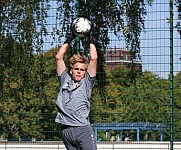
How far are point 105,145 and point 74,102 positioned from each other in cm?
373

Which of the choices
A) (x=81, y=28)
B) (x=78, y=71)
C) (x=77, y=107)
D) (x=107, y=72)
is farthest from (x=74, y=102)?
(x=107, y=72)

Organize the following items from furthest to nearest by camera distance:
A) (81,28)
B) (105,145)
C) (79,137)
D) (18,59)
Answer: (18,59), (105,145), (81,28), (79,137)

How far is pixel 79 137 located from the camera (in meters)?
5.45

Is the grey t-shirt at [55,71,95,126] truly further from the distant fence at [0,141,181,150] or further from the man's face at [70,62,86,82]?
the distant fence at [0,141,181,150]

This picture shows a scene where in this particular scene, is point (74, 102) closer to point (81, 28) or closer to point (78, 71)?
point (78, 71)

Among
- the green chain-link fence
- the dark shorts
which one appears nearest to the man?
the dark shorts

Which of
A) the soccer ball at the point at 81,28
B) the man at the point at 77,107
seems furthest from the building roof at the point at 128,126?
the man at the point at 77,107

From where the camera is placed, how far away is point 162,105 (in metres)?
8.87

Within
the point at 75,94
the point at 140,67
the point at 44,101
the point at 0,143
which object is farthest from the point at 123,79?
the point at 75,94

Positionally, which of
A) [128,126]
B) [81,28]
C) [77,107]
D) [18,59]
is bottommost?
[128,126]

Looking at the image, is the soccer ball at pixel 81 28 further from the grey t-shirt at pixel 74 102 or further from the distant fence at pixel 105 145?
the distant fence at pixel 105 145

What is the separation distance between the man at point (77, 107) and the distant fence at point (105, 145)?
11.3ft

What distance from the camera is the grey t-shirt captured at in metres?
5.49

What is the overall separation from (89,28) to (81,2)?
280 cm
